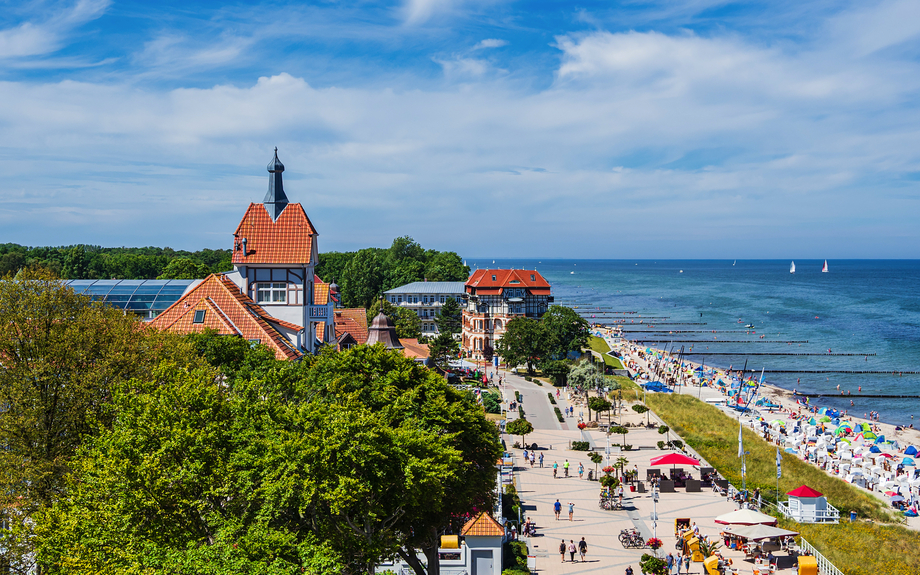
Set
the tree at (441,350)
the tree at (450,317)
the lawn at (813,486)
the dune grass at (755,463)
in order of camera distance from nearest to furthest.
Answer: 1. the lawn at (813,486)
2. the dune grass at (755,463)
3. the tree at (441,350)
4. the tree at (450,317)

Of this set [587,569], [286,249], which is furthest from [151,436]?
[286,249]

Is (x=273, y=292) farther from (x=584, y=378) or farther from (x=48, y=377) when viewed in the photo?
(x=584, y=378)

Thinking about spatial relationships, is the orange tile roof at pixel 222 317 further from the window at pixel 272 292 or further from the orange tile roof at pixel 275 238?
the orange tile roof at pixel 275 238

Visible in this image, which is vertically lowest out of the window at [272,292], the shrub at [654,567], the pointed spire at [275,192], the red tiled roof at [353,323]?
the shrub at [654,567]

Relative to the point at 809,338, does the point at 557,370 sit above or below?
above

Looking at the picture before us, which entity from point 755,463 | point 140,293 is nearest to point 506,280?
point 755,463

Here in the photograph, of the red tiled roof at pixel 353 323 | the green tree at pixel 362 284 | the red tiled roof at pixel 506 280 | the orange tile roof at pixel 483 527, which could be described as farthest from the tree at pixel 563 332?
the orange tile roof at pixel 483 527

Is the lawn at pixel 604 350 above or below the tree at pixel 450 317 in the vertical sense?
below
